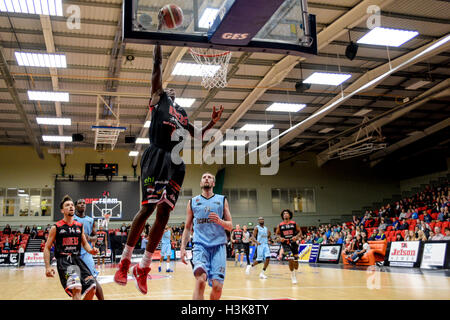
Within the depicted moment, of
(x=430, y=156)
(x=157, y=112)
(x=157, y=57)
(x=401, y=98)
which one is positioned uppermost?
(x=401, y=98)

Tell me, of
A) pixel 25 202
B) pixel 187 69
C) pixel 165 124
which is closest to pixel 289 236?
pixel 187 69

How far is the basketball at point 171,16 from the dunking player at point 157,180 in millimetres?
467

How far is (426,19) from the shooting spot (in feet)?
46.1

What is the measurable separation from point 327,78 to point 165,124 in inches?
612

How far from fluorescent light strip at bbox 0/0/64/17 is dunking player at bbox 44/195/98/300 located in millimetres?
8386

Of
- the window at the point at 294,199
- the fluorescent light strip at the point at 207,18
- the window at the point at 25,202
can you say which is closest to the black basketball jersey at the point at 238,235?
the window at the point at 294,199

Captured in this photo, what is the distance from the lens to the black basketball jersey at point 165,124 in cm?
358

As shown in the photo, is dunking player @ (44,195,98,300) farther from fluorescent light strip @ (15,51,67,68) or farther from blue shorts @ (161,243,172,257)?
fluorescent light strip @ (15,51,67,68)

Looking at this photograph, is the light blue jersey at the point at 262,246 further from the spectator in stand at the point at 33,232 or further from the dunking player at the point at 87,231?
the spectator in stand at the point at 33,232

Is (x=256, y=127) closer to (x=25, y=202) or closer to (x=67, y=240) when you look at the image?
(x=25, y=202)

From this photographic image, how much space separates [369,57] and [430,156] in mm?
16801
